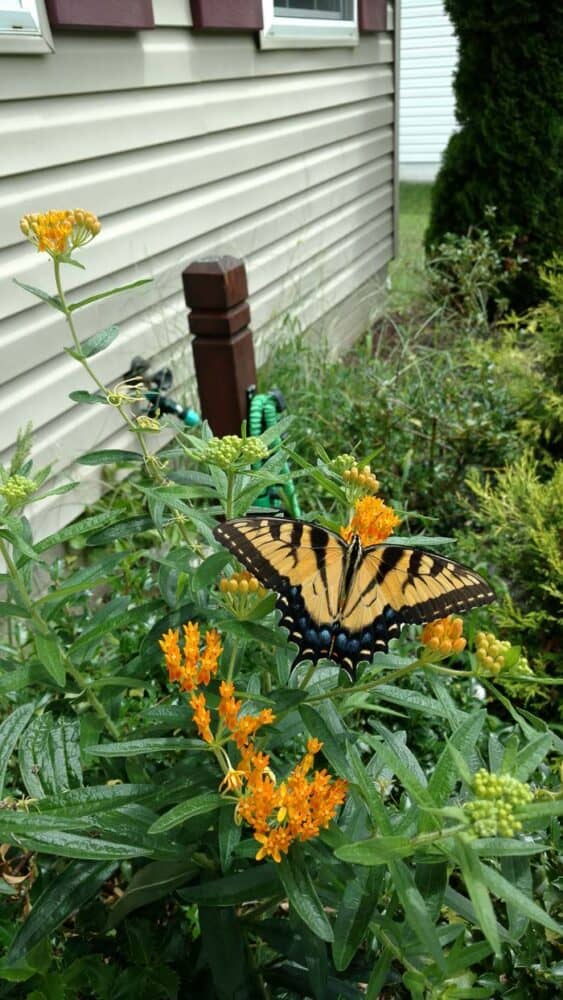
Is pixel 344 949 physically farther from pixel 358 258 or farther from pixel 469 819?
pixel 358 258

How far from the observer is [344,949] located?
98 cm

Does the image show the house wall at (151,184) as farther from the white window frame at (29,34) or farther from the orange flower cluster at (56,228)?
the orange flower cluster at (56,228)

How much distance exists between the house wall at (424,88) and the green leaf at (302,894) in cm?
1432

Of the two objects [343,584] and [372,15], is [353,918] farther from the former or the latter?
[372,15]

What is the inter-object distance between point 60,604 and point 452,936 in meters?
0.79

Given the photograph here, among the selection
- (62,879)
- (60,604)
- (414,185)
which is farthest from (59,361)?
(414,185)

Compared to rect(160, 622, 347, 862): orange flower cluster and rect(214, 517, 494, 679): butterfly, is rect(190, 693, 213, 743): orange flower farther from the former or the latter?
rect(214, 517, 494, 679): butterfly

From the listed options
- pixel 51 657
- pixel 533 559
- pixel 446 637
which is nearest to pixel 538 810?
pixel 446 637

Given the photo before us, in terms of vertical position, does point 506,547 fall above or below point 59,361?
below

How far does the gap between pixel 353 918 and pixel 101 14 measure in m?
2.80

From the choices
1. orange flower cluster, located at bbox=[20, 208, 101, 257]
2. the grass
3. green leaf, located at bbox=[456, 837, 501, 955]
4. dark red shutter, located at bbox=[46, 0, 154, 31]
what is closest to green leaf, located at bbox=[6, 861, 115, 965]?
→ green leaf, located at bbox=[456, 837, 501, 955]

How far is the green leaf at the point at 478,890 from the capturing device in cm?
76

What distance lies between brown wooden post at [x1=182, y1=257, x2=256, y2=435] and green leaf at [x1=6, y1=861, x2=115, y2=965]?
69.3 inches

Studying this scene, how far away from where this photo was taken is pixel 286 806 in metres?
0.91
